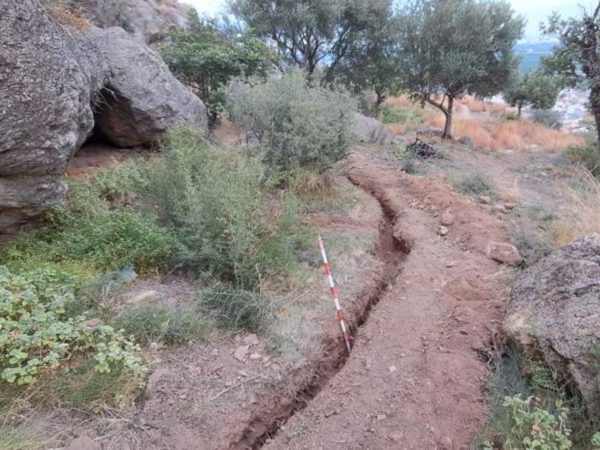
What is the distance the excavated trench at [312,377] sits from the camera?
279 centimetres

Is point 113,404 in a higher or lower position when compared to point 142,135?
lower

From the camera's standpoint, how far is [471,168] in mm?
8859

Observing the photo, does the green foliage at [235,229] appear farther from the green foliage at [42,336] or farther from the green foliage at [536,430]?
the green foliage at [536,430]

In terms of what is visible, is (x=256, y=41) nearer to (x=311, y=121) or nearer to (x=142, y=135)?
(x=142, y=135)

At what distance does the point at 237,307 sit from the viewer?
3346mm

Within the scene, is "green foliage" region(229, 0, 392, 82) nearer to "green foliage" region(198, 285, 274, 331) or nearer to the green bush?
the green bush

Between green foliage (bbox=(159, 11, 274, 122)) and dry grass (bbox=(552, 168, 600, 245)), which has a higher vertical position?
green foliage (bbox=(159, 11, 274, 122))

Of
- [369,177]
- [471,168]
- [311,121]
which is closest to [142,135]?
[311,121]

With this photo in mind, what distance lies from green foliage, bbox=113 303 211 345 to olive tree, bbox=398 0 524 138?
1085cm

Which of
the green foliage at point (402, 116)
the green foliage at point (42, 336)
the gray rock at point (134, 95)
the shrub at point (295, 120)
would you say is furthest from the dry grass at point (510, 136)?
→ the green foliage at point (42, 336)

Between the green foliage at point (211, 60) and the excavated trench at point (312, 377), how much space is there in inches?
213

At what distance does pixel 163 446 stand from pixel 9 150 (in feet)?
8.97

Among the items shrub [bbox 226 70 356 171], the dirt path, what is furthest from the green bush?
shrub [bbox 226 70 356 171]

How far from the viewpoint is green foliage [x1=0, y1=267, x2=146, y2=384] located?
2.36 meters
